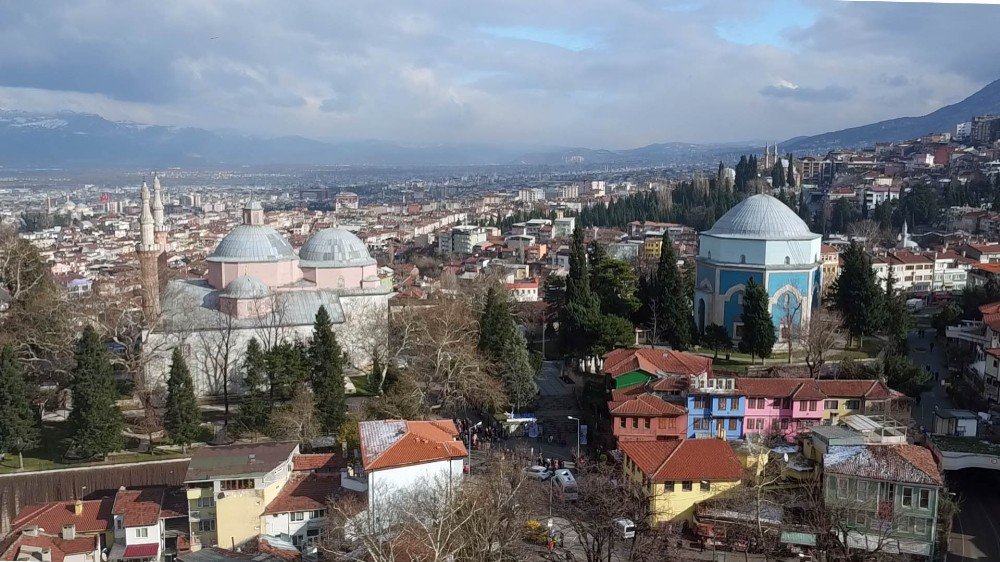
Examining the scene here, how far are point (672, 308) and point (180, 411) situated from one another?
789cm

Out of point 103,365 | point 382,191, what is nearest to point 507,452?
point 103,365

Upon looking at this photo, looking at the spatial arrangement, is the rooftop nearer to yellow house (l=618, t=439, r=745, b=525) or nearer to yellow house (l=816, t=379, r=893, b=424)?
yellow house (l=618, t=439, r=745, b=525)

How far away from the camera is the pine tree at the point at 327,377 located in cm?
1137

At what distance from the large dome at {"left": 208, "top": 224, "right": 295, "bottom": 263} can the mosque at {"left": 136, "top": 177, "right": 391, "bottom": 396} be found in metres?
0.02

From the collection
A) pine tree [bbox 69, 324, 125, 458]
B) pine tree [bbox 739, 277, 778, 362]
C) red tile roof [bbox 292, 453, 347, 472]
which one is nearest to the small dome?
pine tree [bbox 69, 324, 125, 458]

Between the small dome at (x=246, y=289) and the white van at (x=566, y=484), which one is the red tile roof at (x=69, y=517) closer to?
the small dome at (x=246, y=289)

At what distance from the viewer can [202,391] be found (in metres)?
13.3

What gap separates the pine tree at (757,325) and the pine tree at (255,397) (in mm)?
7496

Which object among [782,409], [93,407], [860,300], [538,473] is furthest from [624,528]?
[860,300]

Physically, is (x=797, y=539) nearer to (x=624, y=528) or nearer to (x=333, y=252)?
(x=624, y=528)

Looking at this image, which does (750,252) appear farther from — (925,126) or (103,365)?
(925,126)

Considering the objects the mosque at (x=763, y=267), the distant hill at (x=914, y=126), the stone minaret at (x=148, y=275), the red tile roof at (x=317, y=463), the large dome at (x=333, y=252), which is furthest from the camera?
the distant hill at (x=914, y=126)

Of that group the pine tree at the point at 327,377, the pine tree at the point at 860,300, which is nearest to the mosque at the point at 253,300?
the pine tree at the point at 327,377

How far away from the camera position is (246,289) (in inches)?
533
